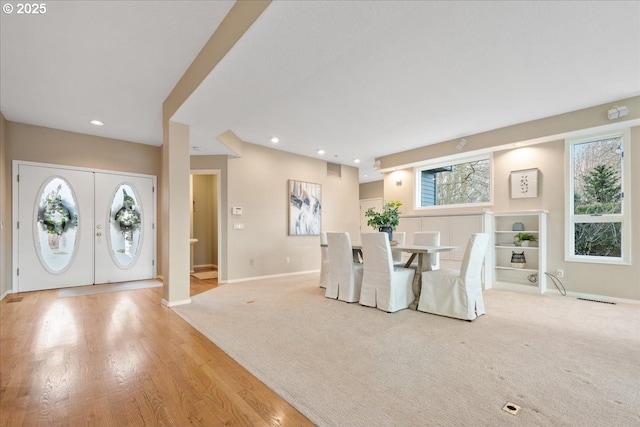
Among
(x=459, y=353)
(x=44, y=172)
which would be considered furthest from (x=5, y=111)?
(x=459, y=353)

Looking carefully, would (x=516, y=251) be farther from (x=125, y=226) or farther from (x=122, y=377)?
(x=125, y=226)

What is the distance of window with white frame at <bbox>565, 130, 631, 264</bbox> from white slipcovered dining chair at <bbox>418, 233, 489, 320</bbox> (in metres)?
→ 2.15

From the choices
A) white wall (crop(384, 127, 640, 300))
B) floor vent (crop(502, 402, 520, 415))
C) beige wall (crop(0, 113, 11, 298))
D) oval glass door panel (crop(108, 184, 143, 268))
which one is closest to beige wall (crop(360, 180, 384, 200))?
white wall (crop(384, 127, 640, 300))

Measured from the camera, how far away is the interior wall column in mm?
3883

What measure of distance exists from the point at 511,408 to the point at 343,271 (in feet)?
8.69

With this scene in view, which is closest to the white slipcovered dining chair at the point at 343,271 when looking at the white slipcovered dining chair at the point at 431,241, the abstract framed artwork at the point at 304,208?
the white slipcovered dining chair at the point at 431,241

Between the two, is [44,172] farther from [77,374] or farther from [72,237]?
[77,374]

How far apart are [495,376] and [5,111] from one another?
6493 mm

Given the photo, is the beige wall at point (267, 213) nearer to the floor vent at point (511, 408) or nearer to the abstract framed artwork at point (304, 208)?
the abstract framed artwork at point (304, 208)

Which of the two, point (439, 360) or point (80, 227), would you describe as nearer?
point (439, 360)

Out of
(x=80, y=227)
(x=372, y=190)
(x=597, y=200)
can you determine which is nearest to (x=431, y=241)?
(x=597, y=200)

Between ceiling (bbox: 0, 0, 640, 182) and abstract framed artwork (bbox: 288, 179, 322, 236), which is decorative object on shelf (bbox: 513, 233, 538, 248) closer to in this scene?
ceiling (bbox: 0, 0, 640, 182)

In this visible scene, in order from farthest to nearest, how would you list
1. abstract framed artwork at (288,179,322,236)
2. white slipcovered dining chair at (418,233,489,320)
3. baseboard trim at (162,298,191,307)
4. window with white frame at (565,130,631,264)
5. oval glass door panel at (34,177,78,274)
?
1. abstract framed artwork at (288,179,322,236)
2. oval glass door panel at (34,177,78,274)
3. window with white frame at (565,130,631,264)
4. baseboard trim at (162,298,191,307)
5. white slipcovered dining chair at (418,233,489,320)

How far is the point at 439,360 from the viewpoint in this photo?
7.59ft
